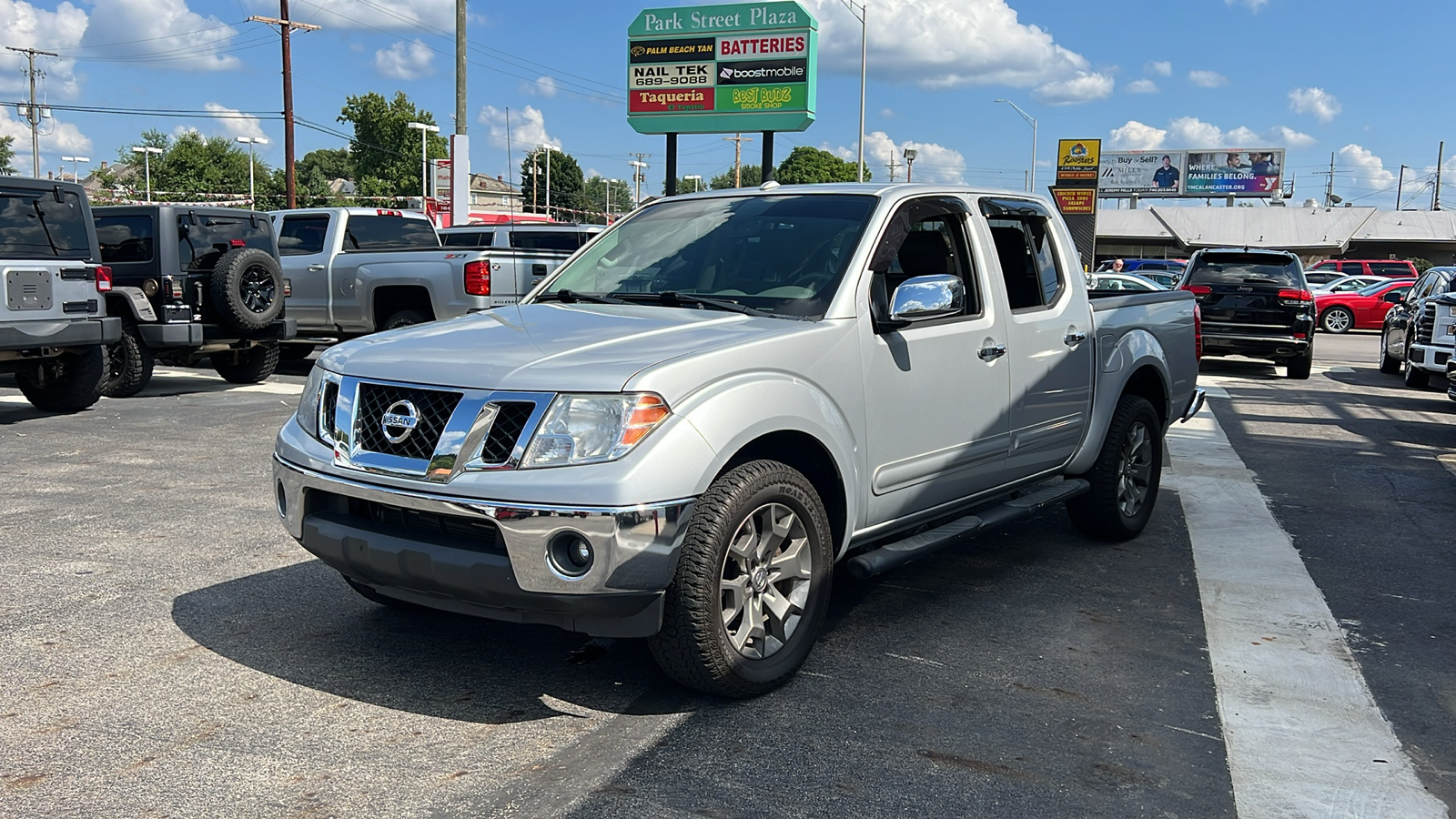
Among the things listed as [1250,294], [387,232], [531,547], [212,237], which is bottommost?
[531,547]

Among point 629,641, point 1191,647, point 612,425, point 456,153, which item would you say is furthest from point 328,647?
point 456,153

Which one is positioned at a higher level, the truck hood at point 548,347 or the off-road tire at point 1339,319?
the truck hood at point 548,347

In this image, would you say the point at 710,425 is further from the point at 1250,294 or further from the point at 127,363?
the point at 1250,294

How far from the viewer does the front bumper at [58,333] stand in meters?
9.57

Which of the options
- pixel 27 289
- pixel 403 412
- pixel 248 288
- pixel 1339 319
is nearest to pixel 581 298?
pixel 403 412

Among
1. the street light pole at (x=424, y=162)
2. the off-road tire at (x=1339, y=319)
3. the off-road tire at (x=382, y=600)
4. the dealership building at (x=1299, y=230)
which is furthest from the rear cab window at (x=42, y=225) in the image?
the dealership building at (x=1299, y=230)

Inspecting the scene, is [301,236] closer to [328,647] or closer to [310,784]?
[328,647]

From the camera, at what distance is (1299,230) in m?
70.7

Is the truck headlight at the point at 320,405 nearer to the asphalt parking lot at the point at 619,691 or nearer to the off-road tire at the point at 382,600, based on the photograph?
the off-road tire at the point at 382,600

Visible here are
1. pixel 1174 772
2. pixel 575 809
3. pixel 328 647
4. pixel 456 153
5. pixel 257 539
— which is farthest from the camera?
pixel 456 153

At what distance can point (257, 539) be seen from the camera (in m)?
6.01

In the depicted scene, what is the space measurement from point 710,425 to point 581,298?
152 centimetres

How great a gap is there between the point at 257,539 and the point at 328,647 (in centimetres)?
184

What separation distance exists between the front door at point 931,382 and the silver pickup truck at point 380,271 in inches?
324
